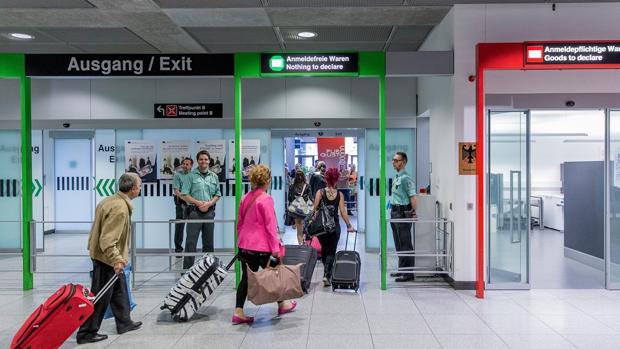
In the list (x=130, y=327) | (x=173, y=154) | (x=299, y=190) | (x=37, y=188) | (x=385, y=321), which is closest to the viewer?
(x=130, y=327)

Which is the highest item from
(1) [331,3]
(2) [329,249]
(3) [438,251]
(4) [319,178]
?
(1) [331,3]

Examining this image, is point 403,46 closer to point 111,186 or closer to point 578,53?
point 578,53

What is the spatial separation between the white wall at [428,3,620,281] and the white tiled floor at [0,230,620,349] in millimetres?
976

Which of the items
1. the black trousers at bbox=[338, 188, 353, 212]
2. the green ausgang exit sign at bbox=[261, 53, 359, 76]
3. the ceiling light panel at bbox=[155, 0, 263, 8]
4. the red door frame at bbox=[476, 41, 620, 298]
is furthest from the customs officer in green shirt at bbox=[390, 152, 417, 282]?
the black trousers at bbox=[338, 188, 353, 212]

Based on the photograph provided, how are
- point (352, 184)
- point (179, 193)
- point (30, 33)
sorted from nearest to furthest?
point (179, 193) → point (30, 33) → point (352, 184)

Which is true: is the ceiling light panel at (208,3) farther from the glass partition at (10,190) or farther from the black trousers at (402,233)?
the glass partition at (10,190)

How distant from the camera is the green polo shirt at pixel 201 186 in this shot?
7406mm

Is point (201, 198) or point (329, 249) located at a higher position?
point (201, 198)

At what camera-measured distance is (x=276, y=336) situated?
4805 millimetres

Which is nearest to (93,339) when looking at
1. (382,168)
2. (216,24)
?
(382,168)

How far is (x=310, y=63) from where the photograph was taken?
→ 6.34 metres

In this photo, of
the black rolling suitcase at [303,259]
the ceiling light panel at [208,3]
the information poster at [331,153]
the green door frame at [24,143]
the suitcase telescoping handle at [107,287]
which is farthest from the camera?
the information poster at [331,153]

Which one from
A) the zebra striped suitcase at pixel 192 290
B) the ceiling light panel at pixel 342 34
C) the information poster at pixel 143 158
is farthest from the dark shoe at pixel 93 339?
the information poster at pixel 143 158

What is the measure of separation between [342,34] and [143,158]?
4.39 metres
